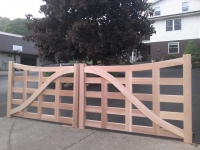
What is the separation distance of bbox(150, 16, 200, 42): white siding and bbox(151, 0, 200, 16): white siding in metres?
1.01

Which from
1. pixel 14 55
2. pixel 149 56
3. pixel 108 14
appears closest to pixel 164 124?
pixel 108 14

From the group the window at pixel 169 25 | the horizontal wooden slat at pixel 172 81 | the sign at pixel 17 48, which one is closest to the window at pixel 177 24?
the window at pixel 169 25

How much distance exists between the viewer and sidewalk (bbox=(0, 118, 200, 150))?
3.98m

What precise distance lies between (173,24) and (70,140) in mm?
22587

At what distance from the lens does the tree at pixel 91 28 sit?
8.73 metres

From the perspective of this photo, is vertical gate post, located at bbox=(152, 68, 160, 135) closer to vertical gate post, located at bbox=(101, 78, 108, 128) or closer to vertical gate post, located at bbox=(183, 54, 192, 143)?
vertical gate post, located at bbox=(183, 54, 192, 143)

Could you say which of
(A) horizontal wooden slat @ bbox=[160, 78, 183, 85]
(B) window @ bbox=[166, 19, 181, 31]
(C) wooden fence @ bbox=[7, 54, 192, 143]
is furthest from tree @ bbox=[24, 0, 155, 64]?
(B) window @ bbox=[166, 19, 181, 31]

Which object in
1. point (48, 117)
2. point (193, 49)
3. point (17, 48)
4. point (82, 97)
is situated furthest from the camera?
point (17, 48)

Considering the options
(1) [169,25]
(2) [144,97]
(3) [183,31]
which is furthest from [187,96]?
(1) [169,25]

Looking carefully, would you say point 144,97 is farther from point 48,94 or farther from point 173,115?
point 48,94

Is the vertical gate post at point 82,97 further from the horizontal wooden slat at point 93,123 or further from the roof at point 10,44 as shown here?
the roof at point 10,44

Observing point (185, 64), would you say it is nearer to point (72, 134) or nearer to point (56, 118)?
point (72, 134)

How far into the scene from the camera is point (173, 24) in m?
24.0

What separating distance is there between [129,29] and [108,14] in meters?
1.23
